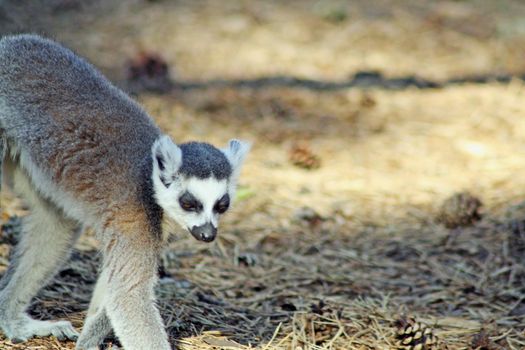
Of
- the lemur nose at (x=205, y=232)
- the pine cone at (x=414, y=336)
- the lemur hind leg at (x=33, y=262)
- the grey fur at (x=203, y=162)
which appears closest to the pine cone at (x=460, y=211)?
the pine cone at (x=414, y=336)

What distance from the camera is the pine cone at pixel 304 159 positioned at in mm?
7590

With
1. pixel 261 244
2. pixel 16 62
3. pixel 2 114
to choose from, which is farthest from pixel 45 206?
pixel 261 244

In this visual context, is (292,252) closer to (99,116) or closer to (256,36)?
(99,116)

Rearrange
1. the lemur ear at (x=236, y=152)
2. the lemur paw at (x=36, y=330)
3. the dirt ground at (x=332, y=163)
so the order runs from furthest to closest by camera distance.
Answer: the dirt ground at (x=332, y=163), the lemur ear at (x=236, y=152), the lemur paw at (x=36, y=330)

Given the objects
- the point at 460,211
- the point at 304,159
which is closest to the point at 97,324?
the point at 460,211

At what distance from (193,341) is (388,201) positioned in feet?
9.98

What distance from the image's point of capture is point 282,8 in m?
11.3

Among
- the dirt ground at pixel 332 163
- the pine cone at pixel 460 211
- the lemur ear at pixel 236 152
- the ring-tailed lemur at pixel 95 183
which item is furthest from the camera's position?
the pine cone at pixel 460 211

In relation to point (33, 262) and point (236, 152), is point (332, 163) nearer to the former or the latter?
point (236, 152)

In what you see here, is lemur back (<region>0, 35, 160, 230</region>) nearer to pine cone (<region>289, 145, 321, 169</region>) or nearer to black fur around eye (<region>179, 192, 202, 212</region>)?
black fur around eye (<region>179, 192, 202, 212</region>)

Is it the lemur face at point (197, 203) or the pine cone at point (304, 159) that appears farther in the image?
the pine cone at point (304, 159)

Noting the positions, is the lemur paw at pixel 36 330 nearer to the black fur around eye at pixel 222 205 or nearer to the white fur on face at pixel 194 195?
the white fur on face at pixel 194 195

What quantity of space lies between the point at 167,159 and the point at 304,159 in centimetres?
351

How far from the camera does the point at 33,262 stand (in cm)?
461
